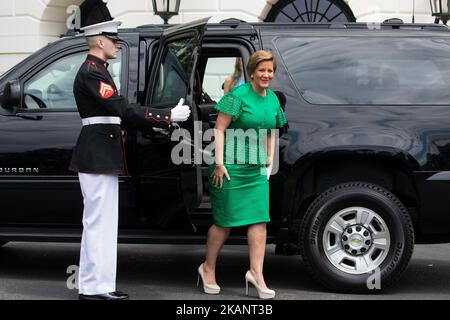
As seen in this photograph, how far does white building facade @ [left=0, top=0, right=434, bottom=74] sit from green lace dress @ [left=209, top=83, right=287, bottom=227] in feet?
33.2

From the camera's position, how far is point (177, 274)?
22.0 feet

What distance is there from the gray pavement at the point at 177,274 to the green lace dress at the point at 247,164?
587mm

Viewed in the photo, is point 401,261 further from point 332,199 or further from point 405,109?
point 405,109

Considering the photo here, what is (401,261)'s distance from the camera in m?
5.75

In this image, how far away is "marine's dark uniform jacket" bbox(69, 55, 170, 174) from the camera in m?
5.27

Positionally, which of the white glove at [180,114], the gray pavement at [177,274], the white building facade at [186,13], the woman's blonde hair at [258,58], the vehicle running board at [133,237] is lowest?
the gray pavement at [177,274]

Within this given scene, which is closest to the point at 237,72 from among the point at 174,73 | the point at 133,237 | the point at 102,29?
the point at 174,73

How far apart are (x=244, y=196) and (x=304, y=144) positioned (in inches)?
21.6

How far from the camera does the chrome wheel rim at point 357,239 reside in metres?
5.75

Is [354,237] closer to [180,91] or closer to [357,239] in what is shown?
[357,239]

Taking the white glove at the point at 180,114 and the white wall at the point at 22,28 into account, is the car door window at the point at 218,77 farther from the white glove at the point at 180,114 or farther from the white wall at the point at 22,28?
the white wall at the point at 22,28

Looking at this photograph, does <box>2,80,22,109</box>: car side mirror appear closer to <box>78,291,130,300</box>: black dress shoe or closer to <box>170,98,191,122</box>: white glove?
<box>170,98,191,122</box>: white glove

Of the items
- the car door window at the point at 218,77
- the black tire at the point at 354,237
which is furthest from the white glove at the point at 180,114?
the car door window at the point at 218,77
